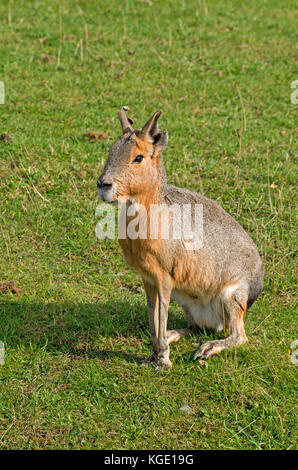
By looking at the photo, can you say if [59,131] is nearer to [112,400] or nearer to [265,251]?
[265,251]

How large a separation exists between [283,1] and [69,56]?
4008 millimetres

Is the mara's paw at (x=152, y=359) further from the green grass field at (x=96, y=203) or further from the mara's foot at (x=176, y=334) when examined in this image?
the mara's foot at (x=176, y=334)

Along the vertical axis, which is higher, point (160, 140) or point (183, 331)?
point (160, 140)

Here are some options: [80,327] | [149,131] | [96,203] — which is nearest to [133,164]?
[149,131]

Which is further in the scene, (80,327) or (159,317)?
(80,327)

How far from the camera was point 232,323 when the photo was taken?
14.3ft

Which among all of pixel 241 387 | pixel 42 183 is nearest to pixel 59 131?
pixel 42 183

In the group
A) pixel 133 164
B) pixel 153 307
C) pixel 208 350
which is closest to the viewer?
pixel 133 164

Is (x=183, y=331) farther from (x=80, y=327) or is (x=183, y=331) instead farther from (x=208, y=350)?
(x=80, y=327)

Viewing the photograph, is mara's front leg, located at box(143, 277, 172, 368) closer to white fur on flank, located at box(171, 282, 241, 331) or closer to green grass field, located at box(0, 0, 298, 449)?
green grass field, located at box(0, 0, 298, 449)

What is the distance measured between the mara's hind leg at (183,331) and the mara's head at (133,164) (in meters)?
1.16

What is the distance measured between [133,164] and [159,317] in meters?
1.01

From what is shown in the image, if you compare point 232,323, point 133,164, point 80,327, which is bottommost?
point 80,327

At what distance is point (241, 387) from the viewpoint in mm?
3967
